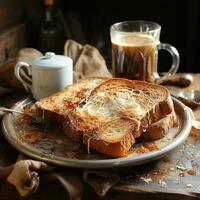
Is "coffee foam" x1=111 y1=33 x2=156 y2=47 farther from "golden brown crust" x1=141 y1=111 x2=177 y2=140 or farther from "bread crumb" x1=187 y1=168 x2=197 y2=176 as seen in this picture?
"bread crumb" x1=187 y1=168 x2=197 y2=176

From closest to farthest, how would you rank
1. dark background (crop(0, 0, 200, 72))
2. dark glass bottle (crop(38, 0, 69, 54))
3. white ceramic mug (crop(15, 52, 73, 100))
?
white ceramic mug (crop(15, 52, 73, 100)) → dark glass bottle (crop(38, 0, 69, 54)) → dark background (crop(0, 0, 200, 72))

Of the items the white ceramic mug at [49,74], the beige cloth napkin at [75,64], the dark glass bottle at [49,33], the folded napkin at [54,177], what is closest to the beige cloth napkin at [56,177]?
the folded napkin at [54,177]

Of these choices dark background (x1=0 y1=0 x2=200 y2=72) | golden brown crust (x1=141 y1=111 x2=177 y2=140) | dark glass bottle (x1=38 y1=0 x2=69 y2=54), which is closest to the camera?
golden brown crust (x1=141 y1=111 x2=177 y2=140)

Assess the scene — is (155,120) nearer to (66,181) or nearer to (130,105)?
(130,105)

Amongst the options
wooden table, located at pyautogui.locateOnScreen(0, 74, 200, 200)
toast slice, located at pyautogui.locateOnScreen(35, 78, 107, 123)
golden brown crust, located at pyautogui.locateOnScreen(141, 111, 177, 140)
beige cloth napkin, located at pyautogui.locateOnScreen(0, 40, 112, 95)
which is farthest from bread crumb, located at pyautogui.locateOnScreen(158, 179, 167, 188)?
beige cloth napkin, located at pyautogui.locateOnScreen(0, 40, 112, 95)

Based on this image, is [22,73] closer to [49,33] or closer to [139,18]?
[49,33]

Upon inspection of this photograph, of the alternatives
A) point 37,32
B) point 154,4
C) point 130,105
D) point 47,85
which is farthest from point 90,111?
point 154,4
